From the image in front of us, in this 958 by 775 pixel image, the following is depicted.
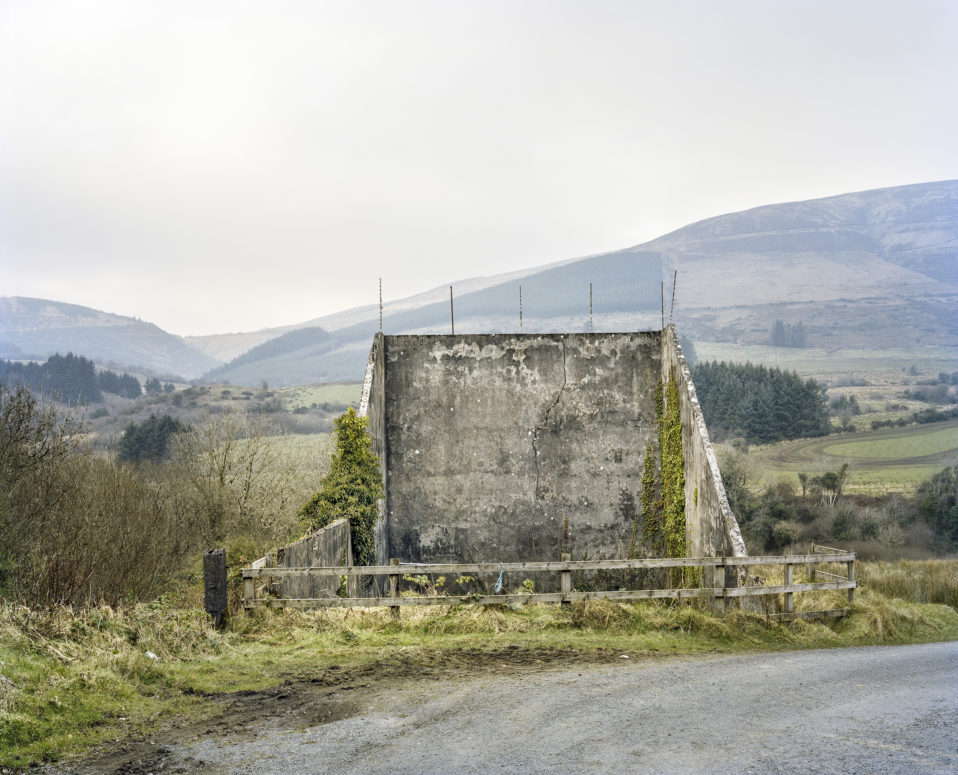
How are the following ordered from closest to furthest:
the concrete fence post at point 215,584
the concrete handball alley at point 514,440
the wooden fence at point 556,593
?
1. the concrete fence post at point 215,584
2. the wooden fence at point 556,593
3. the concrete handball alley at point 514,440

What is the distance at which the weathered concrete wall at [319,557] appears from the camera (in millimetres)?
12836

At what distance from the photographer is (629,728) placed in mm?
7941

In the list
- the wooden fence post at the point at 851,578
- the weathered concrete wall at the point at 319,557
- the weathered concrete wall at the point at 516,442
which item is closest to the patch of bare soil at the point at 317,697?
the weathered concrete wall at the point at 319,557

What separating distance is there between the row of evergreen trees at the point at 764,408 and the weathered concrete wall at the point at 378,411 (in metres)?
92.8

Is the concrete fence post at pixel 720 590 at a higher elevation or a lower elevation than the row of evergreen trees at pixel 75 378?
lower

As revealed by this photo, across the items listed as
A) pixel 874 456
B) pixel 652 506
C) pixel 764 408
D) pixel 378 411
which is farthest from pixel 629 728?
pixel 874 456

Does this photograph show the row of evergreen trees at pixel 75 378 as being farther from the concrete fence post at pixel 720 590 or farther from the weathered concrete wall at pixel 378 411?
the concrete fence post at pixel 720 590

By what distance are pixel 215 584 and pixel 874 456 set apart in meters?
107

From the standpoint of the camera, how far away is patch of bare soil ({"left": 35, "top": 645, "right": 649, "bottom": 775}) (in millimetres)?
7297

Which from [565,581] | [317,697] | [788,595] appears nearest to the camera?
[317,697]

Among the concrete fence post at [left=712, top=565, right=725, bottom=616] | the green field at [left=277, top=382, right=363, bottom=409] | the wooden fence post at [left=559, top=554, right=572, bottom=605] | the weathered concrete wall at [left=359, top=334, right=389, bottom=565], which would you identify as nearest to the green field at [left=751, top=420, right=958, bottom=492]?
the green field at [left=277, top=382, right=363, bottom=409]

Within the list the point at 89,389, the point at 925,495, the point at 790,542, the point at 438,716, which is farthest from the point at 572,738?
the point at 89,389

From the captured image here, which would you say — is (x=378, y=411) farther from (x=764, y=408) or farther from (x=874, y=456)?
(x=874, y=456)

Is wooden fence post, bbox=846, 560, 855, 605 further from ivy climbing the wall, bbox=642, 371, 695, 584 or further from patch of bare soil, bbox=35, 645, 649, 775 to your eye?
patch of bare soil, bbox=35, 645, 649, 775
